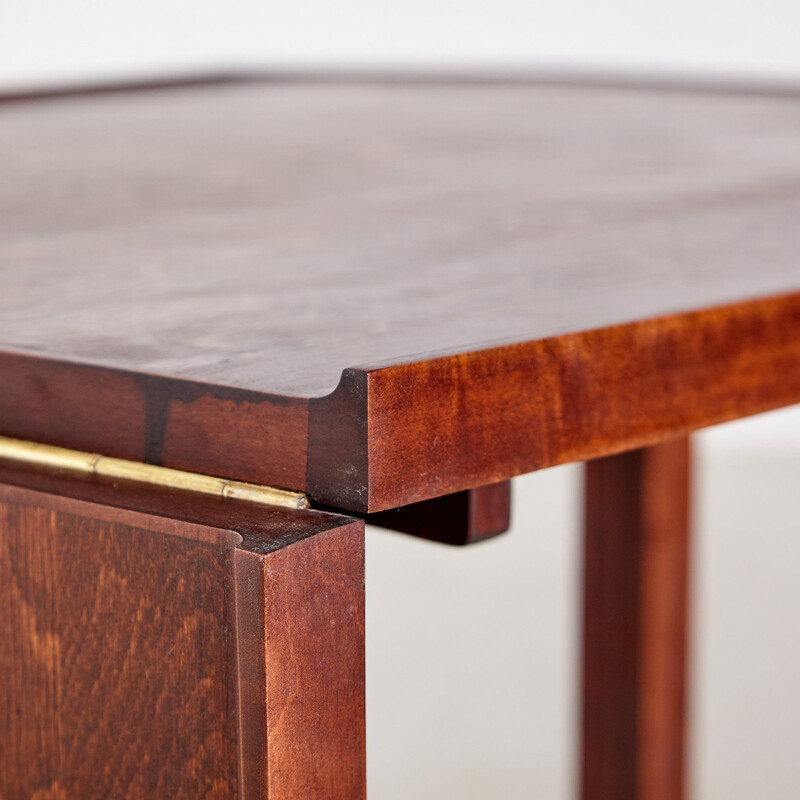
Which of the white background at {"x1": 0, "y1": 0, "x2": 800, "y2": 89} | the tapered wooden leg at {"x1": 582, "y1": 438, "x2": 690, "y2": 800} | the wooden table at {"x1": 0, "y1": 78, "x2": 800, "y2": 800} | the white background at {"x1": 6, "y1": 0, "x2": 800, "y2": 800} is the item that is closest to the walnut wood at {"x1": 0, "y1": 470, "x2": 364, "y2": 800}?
the wooden table at {"x1": 0, "y1": 78, "x2": 800, "y2": 800}

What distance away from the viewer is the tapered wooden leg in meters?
0.99

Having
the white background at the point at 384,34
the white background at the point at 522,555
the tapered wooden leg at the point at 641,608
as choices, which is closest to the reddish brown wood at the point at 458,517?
the tapered wooden leg at the point at 641,608

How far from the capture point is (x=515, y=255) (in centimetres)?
48

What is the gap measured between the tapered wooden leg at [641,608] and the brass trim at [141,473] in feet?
2.28

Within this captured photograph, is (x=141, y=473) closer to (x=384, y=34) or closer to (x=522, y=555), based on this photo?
(x=522, y=555)

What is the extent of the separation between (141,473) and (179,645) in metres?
0.04

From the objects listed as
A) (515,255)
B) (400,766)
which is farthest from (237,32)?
(515,255)

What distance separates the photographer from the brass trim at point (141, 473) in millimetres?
288

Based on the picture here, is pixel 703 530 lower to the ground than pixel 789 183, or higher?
lower

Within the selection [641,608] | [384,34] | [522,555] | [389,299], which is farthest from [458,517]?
[384,34]

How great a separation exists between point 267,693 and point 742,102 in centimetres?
87

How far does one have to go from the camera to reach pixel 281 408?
280 millimetres

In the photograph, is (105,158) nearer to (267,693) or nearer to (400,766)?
(267,693)

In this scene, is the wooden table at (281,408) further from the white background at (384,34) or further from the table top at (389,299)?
the white background at (384,34)
